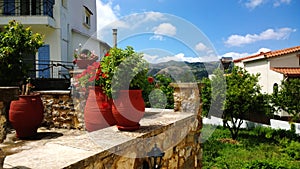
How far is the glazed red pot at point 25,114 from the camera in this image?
384 cm

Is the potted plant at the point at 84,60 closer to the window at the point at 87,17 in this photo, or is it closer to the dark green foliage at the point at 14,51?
the dark green foliage at the point at 14,51

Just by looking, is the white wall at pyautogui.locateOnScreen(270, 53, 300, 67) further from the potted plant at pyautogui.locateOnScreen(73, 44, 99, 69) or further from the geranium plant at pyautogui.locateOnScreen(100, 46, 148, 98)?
the geranium plant at pyautogui.locateOnScreen(100, 46, 148, 98)

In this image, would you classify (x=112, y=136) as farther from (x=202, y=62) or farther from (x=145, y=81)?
(x=202, y=62)

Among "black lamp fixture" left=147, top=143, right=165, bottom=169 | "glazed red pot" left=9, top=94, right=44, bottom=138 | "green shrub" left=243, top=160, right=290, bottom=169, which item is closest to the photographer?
"black lamp fixture" left=147, top=143, right=165, bottom=169

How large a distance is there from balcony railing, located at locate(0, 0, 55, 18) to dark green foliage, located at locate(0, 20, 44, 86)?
4.23 m

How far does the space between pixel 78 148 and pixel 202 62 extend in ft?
6.05

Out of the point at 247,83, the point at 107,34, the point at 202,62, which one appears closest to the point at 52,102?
the point at 107,34

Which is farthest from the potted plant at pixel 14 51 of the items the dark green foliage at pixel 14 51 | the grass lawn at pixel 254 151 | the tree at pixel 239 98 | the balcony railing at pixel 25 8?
the tree at pixel 239 98

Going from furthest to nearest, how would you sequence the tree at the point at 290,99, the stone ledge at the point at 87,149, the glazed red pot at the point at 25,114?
the tree at the point at 290,99 → the glazed red pot at the point at 25,114 → the stone ledge at the point at 87,149

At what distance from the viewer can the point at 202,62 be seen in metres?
2.95

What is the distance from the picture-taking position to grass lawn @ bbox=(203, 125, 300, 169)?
17.7 ft

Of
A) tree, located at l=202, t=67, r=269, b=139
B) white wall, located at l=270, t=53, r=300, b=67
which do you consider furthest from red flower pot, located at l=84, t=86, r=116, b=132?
white wall, located at l=270, t=53, r=300, b=67

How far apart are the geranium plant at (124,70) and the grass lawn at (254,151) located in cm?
317

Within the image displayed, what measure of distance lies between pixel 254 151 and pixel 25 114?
6363 millimetres
